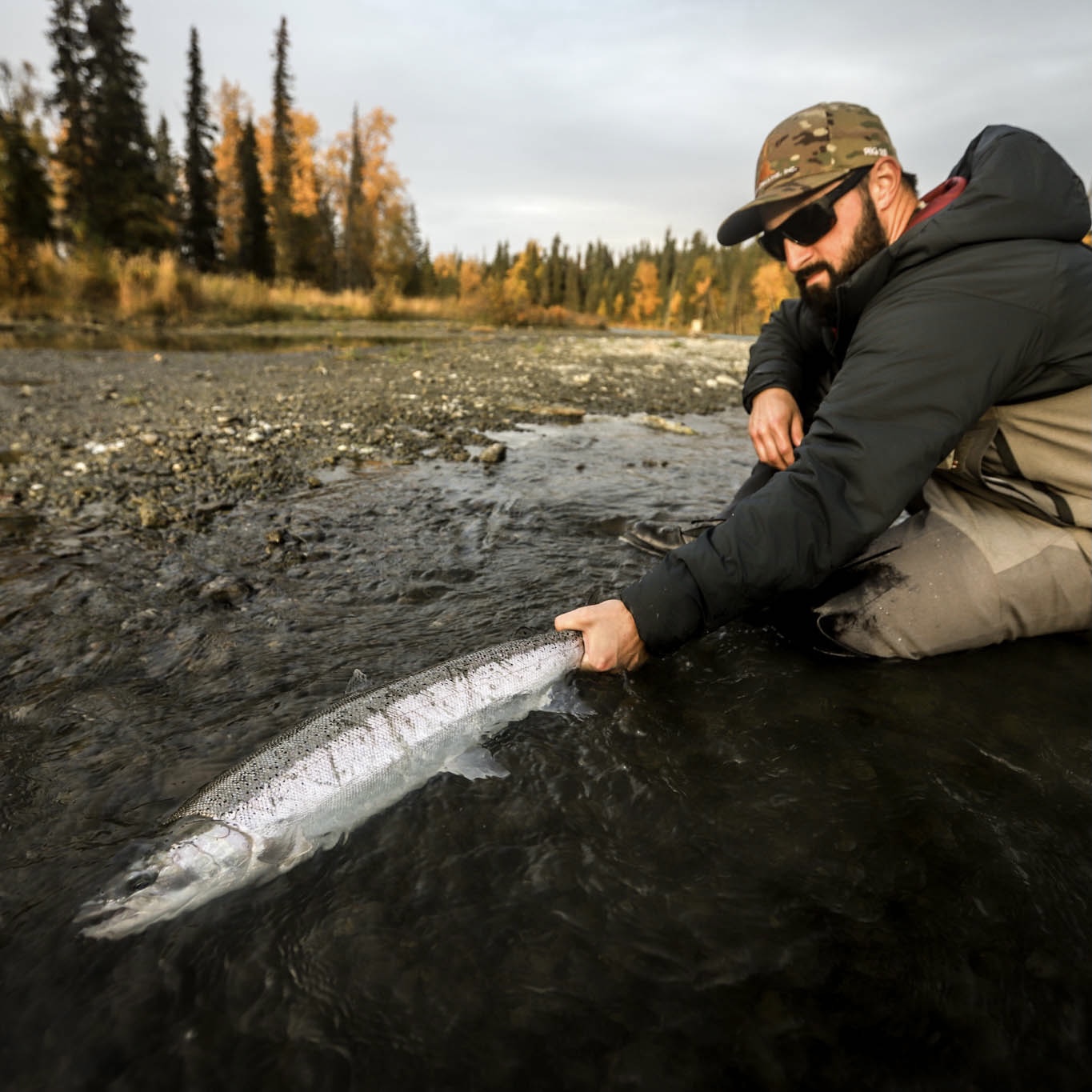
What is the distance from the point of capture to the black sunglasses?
8.35 feet

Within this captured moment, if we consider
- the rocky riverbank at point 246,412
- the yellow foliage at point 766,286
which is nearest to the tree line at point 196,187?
the rocky riverbank at point 246,412

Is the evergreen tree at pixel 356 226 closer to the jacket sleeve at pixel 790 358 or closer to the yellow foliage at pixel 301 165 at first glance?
the yellow foliage at pixel 301 165

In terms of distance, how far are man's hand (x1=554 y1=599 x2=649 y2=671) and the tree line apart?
24.7 metres

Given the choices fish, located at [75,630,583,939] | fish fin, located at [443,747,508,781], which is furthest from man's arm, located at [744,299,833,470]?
fish fin, located at [443,747,508,781]

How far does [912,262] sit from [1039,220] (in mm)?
414

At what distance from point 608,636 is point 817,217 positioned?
201 centimetres

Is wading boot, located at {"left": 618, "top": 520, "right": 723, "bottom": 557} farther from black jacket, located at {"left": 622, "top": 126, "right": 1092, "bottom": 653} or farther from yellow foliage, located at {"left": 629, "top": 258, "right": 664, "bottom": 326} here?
yellow foliage, located at {"left": 629, "top": 258, "right": 664, "bottom": 326}

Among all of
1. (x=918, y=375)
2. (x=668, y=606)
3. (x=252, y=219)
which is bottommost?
(x=668, y=606)

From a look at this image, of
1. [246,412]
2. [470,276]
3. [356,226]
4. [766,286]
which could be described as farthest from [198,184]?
[766,286]

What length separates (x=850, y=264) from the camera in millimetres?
2676

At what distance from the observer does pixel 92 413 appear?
7.21m

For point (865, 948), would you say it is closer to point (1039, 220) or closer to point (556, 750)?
point (556, 750)

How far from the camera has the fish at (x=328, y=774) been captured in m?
1.68

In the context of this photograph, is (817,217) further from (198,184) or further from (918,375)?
(198,184)
